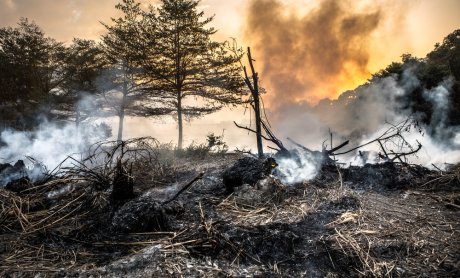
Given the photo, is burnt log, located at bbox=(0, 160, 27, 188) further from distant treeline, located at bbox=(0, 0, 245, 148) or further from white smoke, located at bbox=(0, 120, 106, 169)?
distant treeline, located at bbox=(0, 0, 245, 148)

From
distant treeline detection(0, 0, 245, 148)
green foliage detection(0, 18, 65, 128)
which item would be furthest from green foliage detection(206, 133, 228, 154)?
green foliage detection(0, 18, 65, 128)

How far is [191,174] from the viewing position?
6.19 metres

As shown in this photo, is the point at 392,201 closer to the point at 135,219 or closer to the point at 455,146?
the point at 135,219

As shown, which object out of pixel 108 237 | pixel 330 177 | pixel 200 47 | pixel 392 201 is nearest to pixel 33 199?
pixel 108 237

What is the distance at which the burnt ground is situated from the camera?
238 centimetres

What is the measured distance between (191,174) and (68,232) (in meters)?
3.11

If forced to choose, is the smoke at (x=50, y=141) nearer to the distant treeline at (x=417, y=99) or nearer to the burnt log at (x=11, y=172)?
the burnt log at (x=11, y=172)

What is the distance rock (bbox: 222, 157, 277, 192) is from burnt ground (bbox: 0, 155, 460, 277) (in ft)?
0.87

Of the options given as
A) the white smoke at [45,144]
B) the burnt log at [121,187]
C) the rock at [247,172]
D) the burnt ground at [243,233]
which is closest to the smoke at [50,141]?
the white smoke at [45,144]

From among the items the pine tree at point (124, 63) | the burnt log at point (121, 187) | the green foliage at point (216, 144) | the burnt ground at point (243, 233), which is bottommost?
the burnt ground at point (243, 233)

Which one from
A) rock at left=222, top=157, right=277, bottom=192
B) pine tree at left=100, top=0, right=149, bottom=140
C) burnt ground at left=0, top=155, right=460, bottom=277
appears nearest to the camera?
burnt ground at left=0, top=155, right=460, bottom=277

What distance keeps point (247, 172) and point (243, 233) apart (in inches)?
70.7

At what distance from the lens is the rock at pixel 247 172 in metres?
4.47

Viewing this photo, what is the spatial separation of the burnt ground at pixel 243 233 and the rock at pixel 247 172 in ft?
0.87
